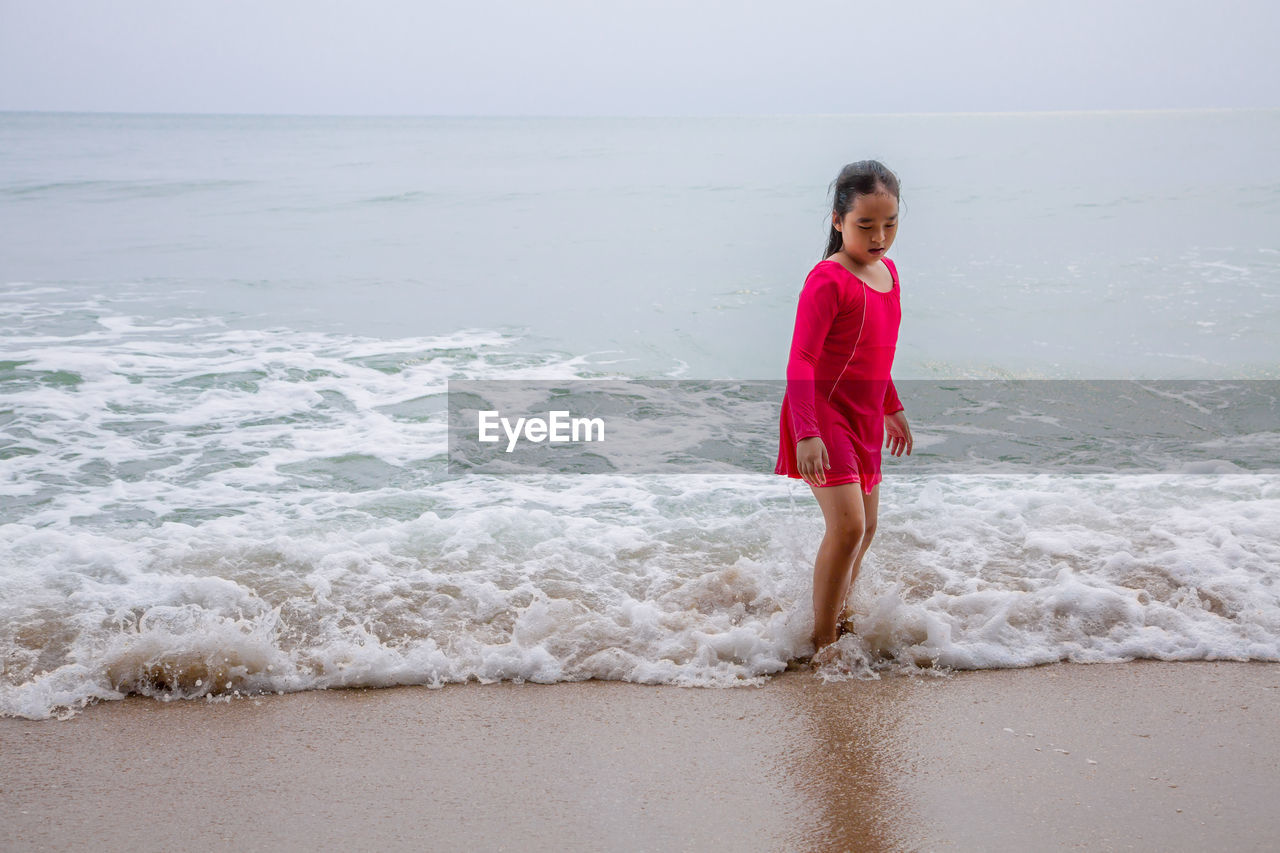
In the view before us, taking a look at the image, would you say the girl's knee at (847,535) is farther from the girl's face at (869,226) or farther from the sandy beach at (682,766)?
the girl's face at (869,226)

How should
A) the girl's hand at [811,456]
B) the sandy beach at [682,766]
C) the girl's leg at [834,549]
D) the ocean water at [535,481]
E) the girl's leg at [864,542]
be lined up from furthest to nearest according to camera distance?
the ocean water at [535,481]
the girl's leg at [864,542]
the girl's leg at [834,549]
the girl's hand at [811,456]
the sandy beach at [682,766]

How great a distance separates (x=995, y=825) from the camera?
2.29 meters

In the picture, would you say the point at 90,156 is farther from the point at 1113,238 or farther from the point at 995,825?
the point at 995,825

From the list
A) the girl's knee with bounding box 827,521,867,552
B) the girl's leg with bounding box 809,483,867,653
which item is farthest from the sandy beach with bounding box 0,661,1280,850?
the girl's knee with bounding box 827,521,867,552

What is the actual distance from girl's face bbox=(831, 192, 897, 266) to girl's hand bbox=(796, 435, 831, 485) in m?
0.58

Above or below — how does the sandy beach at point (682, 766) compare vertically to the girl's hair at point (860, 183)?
below

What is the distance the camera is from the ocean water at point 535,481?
3221 mm

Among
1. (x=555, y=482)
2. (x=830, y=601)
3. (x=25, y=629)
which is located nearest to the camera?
(x=830, y=601)

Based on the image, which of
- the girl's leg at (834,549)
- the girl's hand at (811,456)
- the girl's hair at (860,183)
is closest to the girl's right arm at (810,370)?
the girl's hand at (811,456)

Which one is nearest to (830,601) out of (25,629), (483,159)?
(25,629)

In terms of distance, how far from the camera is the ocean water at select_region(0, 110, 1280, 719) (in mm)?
3221

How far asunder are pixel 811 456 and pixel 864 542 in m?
0.58

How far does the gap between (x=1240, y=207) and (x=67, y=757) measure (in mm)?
19494

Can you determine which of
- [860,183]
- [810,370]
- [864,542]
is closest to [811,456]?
[810,370]
